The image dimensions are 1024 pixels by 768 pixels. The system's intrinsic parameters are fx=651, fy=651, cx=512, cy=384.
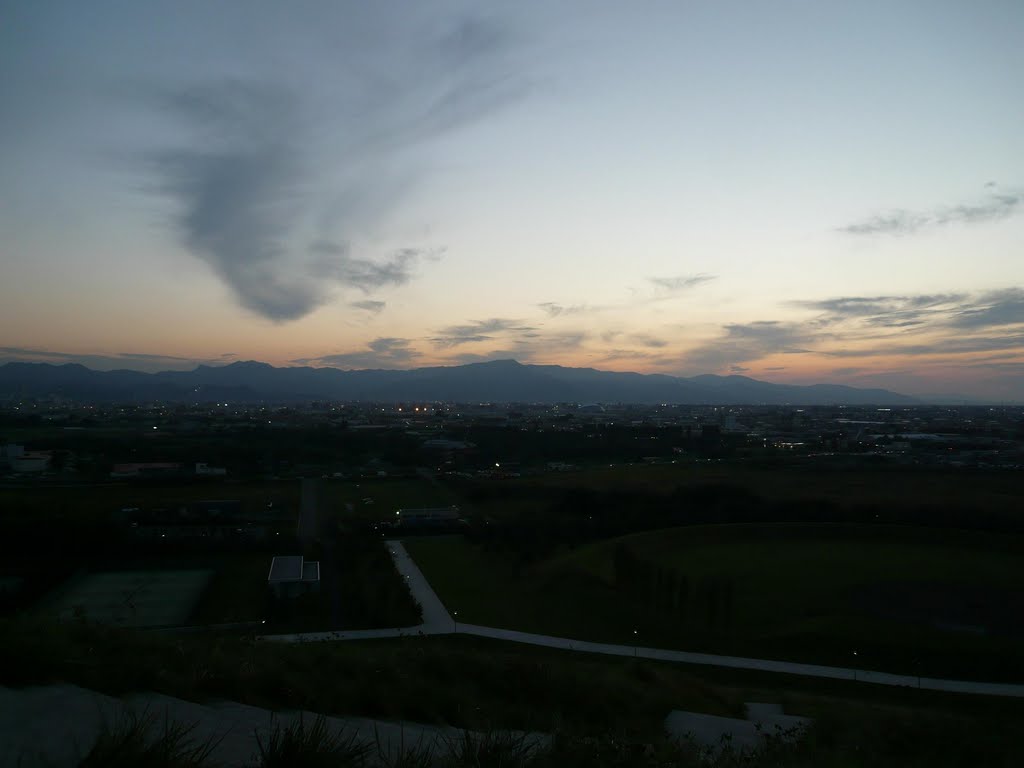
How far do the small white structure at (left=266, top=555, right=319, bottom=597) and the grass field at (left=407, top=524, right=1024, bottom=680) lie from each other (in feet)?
12.4

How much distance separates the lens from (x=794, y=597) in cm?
1964

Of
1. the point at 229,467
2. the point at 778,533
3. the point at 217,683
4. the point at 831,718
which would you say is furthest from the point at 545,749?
the point at 229,467

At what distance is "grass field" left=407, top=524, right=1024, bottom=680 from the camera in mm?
15992

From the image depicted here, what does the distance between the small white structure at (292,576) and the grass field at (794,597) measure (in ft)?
12.4

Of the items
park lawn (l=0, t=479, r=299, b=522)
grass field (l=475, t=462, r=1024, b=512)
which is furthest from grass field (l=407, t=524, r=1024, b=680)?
park lawn (l=0, t=479, r=299, b=522)

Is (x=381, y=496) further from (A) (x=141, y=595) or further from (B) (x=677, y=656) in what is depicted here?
(B) (x=677, y=656)

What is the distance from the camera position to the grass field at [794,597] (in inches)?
630

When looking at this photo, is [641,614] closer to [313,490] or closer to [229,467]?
[313,490]

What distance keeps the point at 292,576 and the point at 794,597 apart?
14.6 meters

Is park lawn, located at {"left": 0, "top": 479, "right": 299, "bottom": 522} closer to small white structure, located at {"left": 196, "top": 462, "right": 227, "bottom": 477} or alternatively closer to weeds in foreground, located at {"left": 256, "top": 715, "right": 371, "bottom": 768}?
small white structure, located at {"left": 196, "top": 462, "right": 227, "bottom": 477}

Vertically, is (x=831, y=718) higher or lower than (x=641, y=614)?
higher

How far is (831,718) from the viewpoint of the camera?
8.43 m

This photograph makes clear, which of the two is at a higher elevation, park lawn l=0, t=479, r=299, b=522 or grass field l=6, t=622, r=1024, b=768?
grass field l=6, t=622, r=1024, b=768

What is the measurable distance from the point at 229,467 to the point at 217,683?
87.8ft
